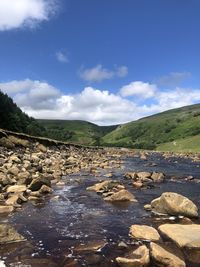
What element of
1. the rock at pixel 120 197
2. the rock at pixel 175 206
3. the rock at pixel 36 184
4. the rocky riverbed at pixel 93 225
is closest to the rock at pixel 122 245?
the rocky riverbed at pixel 93 225

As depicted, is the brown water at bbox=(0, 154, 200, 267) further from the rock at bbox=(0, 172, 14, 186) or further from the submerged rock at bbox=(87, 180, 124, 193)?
the rock at bbox=(0, 172, 14, 186)

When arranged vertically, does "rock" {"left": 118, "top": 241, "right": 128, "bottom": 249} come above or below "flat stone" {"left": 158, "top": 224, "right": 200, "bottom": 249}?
below

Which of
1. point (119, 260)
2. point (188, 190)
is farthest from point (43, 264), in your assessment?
point (188, 190)

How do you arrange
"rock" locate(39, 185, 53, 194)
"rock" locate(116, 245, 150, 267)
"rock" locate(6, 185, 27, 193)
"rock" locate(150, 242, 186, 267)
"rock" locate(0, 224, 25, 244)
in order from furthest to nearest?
"rock" locate(39, 185, 53, 194) → "rock" locate(6, 185, 27, 193) → "rock" locate(0, 224, 25, 244) → "rock" locate(150, 242, 186, 267) → "rock" locate(116, 245, 150, 267)

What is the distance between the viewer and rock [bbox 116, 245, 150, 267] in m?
12.9

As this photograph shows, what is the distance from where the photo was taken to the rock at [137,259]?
12.9 m

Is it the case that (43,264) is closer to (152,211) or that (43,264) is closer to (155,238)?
(155,238)

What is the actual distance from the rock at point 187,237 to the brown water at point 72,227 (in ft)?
6.51

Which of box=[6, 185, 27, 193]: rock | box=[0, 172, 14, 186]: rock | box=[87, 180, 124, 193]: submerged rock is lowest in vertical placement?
box=[87, 180, 124, 193]: submerged rock

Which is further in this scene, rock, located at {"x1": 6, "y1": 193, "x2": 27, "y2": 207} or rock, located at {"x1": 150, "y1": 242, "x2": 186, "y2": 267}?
rock, located at {"x1": 6, "y1": 193, "x2": 27, "y2": 207}

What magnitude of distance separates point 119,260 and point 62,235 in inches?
174

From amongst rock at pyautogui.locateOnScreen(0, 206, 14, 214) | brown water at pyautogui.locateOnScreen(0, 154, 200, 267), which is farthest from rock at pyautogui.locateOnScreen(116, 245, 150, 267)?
rock at pyautogui.locateOnScreen(0, 206, 14, 214)

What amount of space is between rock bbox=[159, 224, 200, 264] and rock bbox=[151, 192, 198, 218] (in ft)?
11.9

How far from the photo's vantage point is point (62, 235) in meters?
16.8
